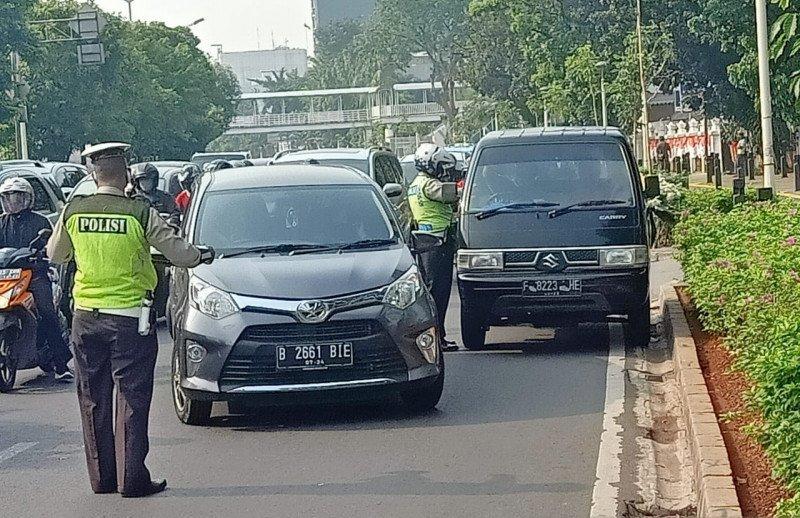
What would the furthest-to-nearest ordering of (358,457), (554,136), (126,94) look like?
1. (126,94)
2. (554,136)
3. (358,457)

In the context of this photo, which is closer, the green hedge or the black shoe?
the green hedge

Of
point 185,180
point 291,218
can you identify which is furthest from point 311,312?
point 185,180

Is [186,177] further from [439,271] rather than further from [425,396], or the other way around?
[425,396]

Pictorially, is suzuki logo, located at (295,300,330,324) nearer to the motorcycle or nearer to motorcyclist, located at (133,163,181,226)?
the motorcycle

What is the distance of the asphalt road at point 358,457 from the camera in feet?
25.0

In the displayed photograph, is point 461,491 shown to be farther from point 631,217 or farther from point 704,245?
point 704,245

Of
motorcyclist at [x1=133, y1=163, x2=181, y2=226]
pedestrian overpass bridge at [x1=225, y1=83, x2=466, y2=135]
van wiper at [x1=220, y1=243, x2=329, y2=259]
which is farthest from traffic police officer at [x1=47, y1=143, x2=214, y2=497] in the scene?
pedestrian overpass bridge at [x1=225, y1=83, x2=466, y2=135]

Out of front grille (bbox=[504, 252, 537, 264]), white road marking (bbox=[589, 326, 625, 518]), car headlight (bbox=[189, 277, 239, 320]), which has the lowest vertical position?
white road marking (bbox=[589, 326, 625, 518])

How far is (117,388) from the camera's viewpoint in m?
7.91

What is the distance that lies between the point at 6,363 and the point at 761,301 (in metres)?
6.07

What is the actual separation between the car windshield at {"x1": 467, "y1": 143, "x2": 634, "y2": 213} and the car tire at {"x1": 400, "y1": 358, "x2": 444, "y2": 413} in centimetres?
331

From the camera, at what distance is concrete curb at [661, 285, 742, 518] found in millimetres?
6493

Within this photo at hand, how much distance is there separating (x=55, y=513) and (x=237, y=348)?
2094 mm

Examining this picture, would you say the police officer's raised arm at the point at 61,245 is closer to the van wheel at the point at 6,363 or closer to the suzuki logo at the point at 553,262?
the van wheel at the point at 6,363
